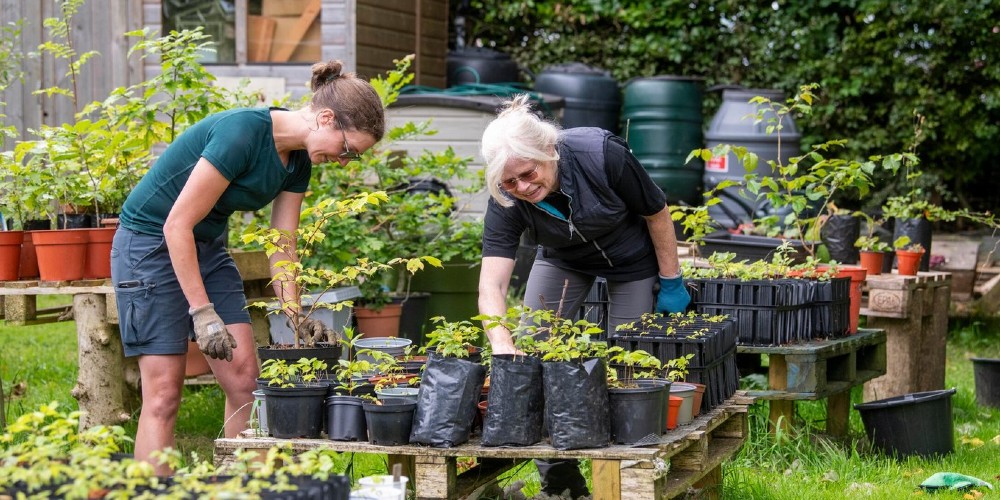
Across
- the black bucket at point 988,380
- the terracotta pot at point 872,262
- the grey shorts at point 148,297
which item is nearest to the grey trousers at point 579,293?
the grey shorts at point 148,297

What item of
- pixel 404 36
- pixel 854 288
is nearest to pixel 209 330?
pixel 854 288

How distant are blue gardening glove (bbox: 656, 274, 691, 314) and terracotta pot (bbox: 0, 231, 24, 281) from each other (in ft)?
7.79

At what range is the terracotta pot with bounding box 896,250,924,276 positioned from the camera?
5465 mm

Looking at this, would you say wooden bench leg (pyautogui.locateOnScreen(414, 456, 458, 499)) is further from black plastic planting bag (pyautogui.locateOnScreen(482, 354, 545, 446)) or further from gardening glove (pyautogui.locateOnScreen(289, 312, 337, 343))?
gardening glove (pyautogui.locateOnScreen(289, 312, 337, 343))

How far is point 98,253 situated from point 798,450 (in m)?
2.77

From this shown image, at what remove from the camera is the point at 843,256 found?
6.00m

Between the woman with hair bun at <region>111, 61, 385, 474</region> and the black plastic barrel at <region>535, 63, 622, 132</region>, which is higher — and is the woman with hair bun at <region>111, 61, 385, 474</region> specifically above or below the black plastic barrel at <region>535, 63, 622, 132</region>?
below

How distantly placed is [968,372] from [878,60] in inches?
121

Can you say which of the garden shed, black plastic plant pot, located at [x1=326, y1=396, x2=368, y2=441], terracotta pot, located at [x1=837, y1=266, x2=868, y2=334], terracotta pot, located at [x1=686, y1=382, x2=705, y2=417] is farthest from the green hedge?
black plastic plant pot, located at [x1=326, y1=396, x2=368, y2=441]

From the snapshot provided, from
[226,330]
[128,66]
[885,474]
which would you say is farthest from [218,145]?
[128,66]

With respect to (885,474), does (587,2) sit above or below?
above

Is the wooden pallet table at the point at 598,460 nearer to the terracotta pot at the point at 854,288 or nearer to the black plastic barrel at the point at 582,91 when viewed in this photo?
the terracotta pot at the point at 854,288

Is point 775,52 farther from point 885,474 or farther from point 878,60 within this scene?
point 885,474

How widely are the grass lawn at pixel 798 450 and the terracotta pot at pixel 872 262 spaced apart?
0.61 metres
